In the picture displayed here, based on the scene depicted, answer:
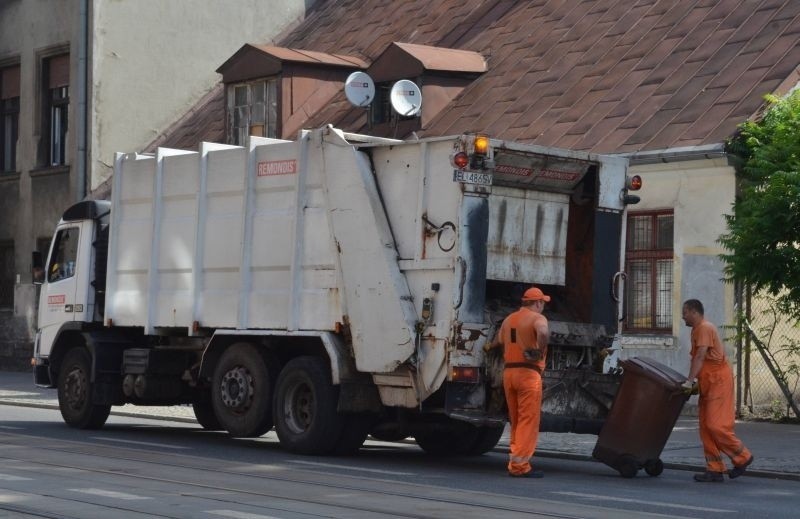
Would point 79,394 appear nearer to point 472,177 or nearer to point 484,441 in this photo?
point 484,441

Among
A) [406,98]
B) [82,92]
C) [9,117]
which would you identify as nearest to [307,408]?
[406,98]

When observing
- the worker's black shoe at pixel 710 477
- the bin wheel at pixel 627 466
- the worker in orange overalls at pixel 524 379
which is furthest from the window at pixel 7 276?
the worker's black shoe at pixel 710 477

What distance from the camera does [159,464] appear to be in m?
13.1

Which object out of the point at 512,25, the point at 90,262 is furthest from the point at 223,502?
the point at 512,25

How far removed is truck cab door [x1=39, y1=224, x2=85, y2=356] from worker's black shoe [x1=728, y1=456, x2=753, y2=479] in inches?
311

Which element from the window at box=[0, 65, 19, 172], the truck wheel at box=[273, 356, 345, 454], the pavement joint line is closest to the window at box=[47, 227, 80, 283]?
the pavement joint line

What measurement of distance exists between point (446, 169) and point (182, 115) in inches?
827

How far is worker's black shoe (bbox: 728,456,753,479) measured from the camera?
42.4 feet

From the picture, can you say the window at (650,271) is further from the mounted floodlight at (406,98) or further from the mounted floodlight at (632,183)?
the mounted floodlight at (632,183)

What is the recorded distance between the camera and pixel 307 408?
565 inches

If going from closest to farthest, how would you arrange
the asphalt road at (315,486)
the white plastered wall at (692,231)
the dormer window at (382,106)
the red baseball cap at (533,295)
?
the asphalt road at (315,486) < the red baseball cap at (533,295) < the white plastered wall at (692,231) < the dormer window at (382,106)

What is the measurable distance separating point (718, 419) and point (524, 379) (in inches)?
66.5

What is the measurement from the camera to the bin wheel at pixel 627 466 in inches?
518

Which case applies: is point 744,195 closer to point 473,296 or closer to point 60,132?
point 473,296
